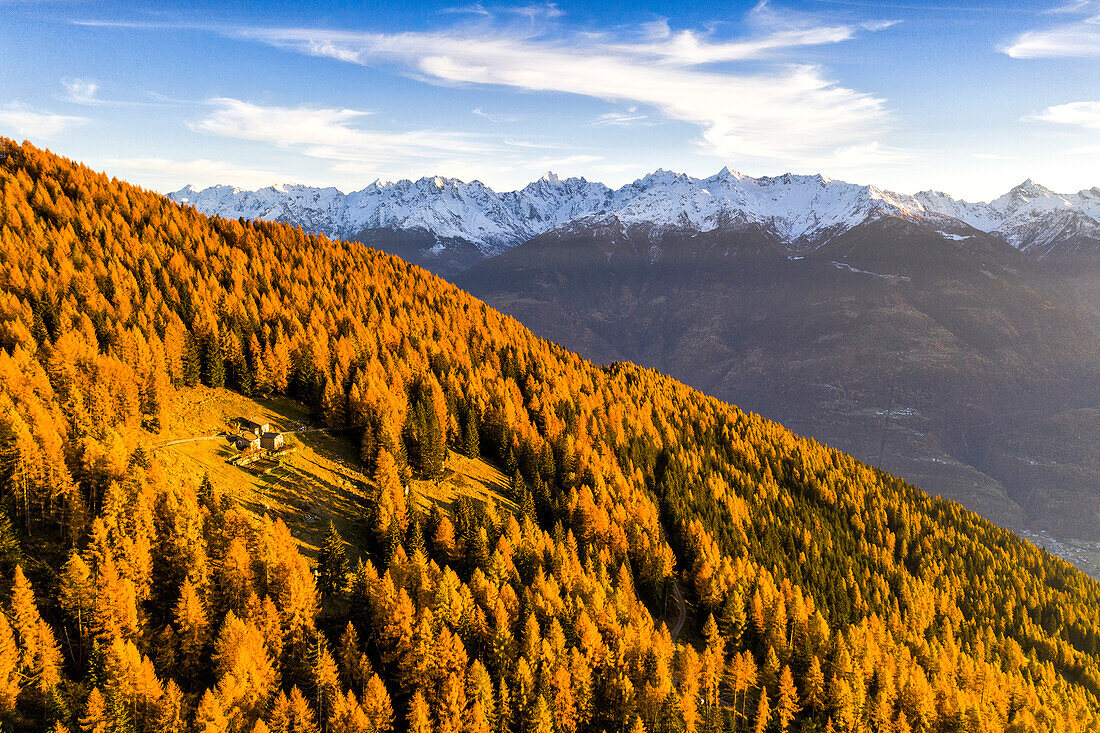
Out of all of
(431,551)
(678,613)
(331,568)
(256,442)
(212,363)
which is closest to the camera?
(331,568)

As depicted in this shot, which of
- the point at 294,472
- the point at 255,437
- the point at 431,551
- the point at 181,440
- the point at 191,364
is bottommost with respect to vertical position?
the point at 431,551

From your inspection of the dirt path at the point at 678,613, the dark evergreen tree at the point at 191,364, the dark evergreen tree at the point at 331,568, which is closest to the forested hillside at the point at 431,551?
the dark evergreen tree at the point at 331,568

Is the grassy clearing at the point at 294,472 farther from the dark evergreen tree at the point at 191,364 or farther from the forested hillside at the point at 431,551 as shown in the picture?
the forested hillside at the point at 431,551

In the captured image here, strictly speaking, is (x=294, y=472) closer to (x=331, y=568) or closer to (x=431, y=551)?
(x=331, y=568)

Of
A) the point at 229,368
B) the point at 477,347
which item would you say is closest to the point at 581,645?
the point at 229,368

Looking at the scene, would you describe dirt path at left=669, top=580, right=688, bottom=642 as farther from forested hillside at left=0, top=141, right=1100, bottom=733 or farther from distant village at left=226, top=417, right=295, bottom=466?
distant village at left=226, top=417, right=295, bottom=466

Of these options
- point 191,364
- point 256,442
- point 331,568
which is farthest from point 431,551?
point 191,364
